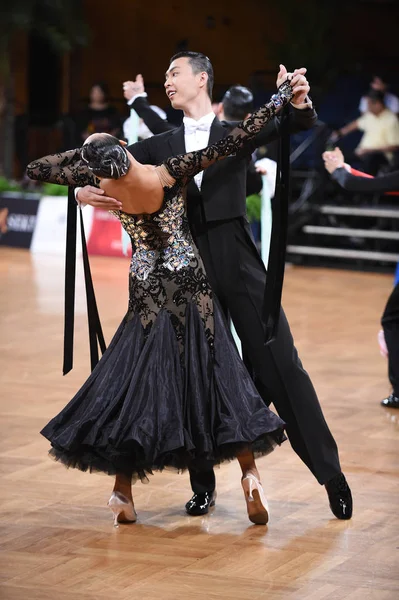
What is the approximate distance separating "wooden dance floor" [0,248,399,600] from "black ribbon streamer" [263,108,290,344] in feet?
2.48

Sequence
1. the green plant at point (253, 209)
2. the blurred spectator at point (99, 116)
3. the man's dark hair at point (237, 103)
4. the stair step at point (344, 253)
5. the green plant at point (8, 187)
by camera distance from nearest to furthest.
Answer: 1. the man's dark hair at point (237, 103)
2. the green plant at point (253, 209)
3. the stair step at point (344, 253)
4. the blurred spectator at point (99, 116)
5. the green plant at point (8, 187)

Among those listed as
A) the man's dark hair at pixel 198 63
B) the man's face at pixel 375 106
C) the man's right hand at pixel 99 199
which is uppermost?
the man's face at pixel 375 106

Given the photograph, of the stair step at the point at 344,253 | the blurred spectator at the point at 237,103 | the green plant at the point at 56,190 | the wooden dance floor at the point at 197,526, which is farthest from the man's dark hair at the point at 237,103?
the green plant at the point at 56,190

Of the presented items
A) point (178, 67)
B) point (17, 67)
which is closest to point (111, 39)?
point (17, 67)

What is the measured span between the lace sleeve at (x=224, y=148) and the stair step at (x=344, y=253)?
8617mm

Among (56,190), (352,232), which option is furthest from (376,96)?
(56,190)

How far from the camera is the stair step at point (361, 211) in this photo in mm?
12539

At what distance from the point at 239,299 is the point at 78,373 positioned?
276 centimetres

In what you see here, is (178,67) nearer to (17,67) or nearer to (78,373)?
(78,373)

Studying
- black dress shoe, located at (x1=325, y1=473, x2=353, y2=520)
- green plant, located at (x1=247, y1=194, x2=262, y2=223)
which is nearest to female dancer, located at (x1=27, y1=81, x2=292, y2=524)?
black dress shoe, located at (x1=325, y1=473, x2=353, y2=520)

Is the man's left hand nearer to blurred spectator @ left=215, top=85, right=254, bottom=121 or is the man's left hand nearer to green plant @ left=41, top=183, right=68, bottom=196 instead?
blurred spectator @ left=215, top=85, right=254, bottom=121

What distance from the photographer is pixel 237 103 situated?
237 inches

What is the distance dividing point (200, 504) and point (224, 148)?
1.38 metres

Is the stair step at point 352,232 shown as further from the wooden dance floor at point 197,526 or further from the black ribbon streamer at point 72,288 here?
the black ribbon streamer at point 72,288
